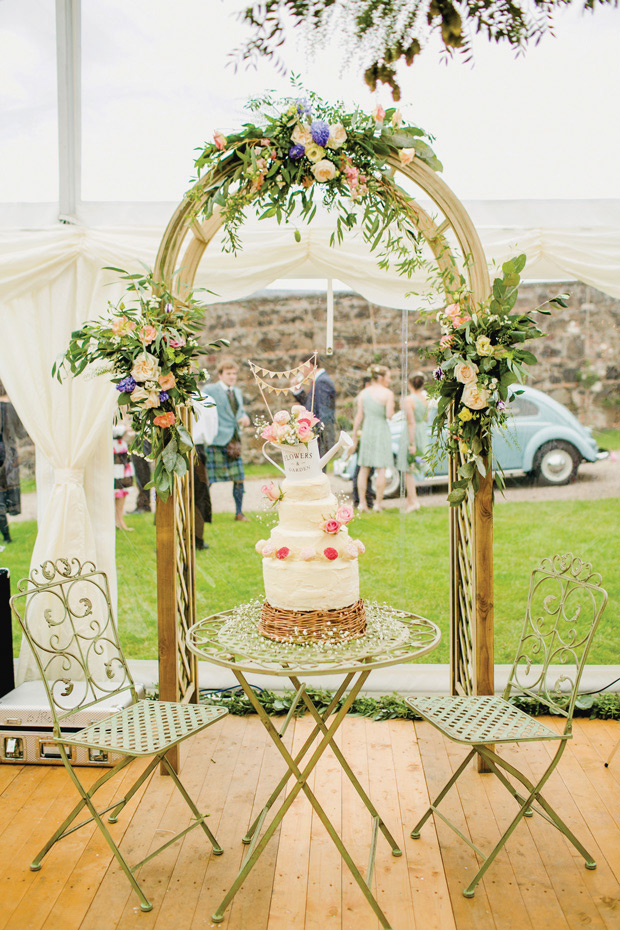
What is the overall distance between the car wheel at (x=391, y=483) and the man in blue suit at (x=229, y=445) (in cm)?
78

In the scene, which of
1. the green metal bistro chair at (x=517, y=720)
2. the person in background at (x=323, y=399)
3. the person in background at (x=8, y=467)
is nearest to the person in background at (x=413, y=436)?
the person in background at (x=323, y=399)

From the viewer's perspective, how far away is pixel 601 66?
13.3 feet

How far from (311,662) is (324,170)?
189 centimetres

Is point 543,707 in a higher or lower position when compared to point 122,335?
lower

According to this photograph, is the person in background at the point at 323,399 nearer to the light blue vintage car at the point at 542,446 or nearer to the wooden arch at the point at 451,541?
the light blue vintage car at the point at 542,446

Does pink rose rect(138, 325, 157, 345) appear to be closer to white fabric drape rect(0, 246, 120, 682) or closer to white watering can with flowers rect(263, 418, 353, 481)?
white watering can with flowers rect(263, 418, 353, 481)

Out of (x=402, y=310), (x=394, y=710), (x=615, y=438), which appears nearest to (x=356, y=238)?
(x=402, y=310)

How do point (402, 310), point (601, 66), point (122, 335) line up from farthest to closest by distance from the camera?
point (402, 310), point (601, 66), point (122, 335)

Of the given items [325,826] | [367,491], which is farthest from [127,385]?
[325,826]

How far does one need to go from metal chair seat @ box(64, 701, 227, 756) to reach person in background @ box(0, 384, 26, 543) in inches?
72.8

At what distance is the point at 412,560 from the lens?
4508 millimetres

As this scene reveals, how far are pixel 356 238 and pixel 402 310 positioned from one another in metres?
0.49

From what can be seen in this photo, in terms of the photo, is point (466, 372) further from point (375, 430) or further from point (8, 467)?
point (8, 467)

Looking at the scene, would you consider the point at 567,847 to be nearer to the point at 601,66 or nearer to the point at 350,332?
the point at 350,332
